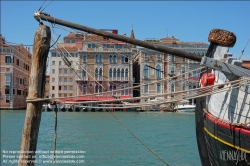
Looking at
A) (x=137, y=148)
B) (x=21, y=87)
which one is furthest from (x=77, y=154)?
(x=21, y=87)

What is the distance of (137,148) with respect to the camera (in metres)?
13.4

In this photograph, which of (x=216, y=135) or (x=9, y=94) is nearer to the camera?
(x=216, y=135)

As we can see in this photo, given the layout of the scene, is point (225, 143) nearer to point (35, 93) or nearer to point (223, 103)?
point (223, 103)

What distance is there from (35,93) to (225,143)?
3453 millimetres

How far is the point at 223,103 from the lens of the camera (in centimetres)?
655

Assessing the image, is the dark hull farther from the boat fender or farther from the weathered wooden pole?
the weathered wooden pole

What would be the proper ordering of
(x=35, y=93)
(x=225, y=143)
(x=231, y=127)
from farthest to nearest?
(x=225, y=143)
(x=231, y=127)
(x=35, y=93)

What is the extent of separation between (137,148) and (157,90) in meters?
40.0

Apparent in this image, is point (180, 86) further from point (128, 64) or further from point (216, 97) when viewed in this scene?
point (216, 97)

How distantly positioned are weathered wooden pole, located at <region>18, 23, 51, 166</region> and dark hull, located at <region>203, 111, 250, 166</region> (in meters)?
3.27

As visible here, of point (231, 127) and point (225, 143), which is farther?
point (225, 143)

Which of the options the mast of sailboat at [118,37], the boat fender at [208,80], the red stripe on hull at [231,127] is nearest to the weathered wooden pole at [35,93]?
the mast of sailboat at [118,37]

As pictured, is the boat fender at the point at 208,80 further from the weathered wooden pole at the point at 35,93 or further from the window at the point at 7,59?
the window at the point at 7,59

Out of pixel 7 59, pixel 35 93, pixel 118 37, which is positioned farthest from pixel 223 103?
pixel 7 59
